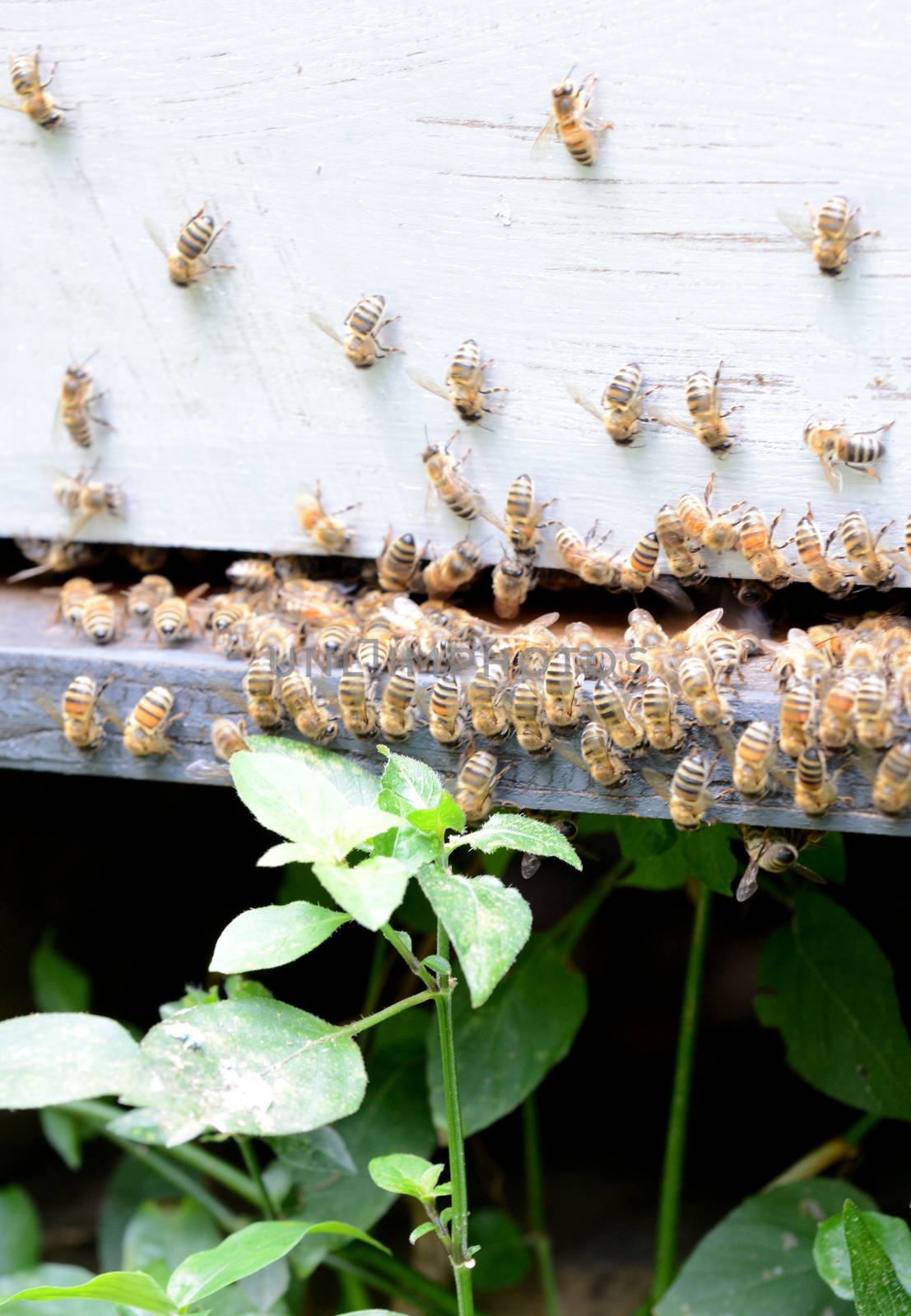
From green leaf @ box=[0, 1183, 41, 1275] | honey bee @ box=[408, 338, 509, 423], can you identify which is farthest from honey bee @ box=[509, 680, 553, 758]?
green leaf @ box=[0, 1183, 41, 1275]

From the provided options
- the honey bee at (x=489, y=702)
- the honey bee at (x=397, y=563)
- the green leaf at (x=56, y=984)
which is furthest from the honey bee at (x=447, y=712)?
the green leaf at (x=56, y=984)

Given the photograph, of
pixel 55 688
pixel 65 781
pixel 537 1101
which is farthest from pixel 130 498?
pixel 537 1101

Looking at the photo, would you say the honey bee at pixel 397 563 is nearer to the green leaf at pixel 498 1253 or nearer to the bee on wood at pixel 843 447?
the bee on wood at pixel 843 447

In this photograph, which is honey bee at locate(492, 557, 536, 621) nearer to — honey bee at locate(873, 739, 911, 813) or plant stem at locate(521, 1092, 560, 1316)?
honey bee at locate(873, 739, 911, 813)

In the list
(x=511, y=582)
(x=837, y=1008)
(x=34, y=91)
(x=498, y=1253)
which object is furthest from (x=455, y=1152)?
(x=34, y=91)

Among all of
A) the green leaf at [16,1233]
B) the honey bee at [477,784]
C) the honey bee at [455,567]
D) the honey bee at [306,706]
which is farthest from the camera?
the green leaf at [16,1233]

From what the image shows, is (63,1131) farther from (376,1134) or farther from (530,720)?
(530,720)
